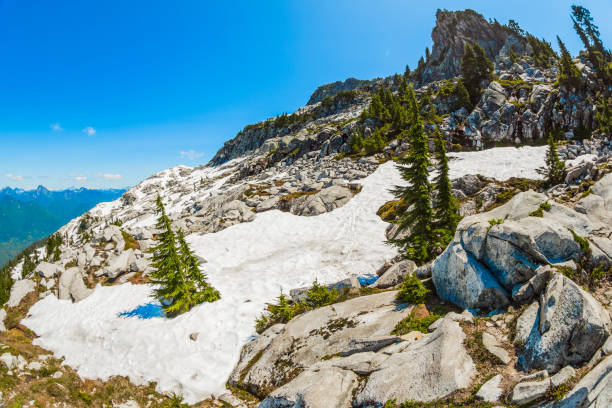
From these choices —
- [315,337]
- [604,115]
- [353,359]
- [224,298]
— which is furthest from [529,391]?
[604,115]

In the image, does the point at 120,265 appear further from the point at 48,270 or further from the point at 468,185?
the point at 468,185

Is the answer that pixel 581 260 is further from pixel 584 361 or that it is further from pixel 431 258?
pixel 431 258

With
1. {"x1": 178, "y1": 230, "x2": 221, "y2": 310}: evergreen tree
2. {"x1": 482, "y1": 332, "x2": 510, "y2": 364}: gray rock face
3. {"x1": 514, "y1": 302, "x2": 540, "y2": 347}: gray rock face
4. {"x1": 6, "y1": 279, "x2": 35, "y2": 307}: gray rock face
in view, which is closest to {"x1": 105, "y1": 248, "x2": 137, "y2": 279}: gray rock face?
{"x1": 6, "y1": 279, "x2": 35, "y2": 307}: gray rock face

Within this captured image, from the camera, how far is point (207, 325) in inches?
682

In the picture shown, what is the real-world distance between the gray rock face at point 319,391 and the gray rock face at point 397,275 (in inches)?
336

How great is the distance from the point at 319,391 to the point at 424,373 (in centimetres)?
305

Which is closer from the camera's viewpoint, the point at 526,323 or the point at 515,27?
the point at 526,323

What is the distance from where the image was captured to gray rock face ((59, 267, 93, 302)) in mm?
26422

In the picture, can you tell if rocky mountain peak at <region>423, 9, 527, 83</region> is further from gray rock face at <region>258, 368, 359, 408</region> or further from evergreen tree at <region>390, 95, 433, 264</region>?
gray rock face at <region>258, 368, 359, 408</region>

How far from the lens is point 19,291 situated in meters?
27.8

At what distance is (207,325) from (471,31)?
164m

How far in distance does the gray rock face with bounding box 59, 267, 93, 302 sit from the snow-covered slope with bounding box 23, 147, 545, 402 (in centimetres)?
76

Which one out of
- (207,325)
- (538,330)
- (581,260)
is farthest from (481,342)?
(207,325)

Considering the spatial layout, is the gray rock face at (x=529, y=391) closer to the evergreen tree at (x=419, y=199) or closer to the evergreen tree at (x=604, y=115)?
the evergreen tree at (x=419, y=199)
